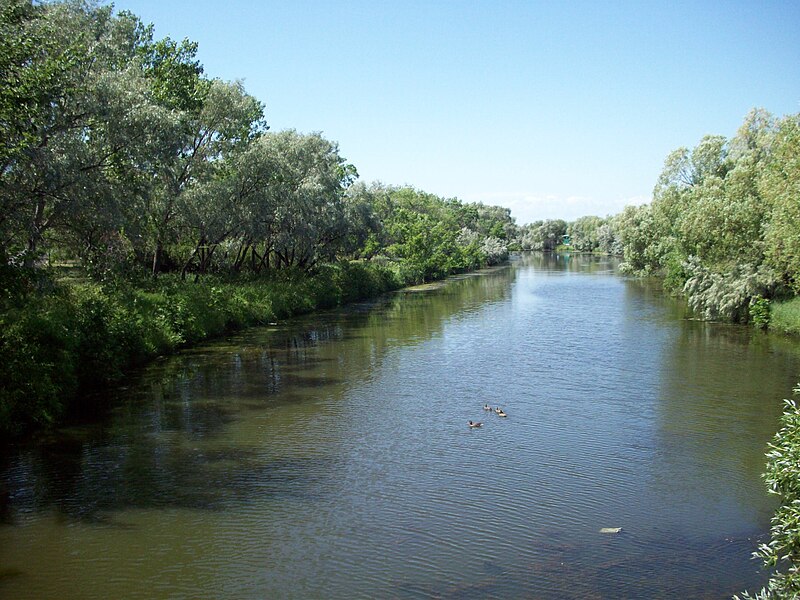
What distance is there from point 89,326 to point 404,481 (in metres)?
13.1

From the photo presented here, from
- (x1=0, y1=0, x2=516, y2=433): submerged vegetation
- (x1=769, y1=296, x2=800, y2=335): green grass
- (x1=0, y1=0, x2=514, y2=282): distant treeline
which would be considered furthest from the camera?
(x1=769, y1=296, x2=800, y2=335): green grass

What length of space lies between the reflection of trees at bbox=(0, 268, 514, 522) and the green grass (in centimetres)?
1786

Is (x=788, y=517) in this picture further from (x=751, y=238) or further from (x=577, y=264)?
(x=577, y=264)

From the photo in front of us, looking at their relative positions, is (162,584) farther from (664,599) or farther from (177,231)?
(177,231)

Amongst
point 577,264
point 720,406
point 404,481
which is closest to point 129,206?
point 404,481

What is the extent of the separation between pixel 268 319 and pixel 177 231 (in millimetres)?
7093

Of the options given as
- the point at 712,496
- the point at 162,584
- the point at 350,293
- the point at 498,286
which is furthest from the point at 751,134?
the point at 162,584

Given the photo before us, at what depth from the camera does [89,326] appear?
22750 millimetres

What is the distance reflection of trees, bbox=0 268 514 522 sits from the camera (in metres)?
14.6

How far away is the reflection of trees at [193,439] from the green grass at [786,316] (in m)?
17.9

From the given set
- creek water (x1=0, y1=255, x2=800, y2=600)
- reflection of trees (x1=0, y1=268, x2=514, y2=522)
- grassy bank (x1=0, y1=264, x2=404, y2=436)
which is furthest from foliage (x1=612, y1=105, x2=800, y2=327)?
grassy bank (x1=0, y1=264, x2=404, y2=436)

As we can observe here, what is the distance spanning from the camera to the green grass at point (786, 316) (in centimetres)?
3272

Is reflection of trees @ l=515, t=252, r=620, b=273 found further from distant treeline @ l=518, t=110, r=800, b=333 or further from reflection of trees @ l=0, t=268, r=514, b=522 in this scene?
reflection of trees @ l=0, t=268, r=514, b=522

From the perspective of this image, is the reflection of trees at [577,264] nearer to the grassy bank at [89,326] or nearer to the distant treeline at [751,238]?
the distant treeline at [751,238]
